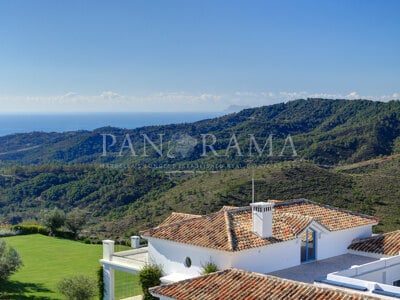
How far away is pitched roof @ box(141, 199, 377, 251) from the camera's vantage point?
58.9ft

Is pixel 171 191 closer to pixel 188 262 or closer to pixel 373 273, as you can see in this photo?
pixel 188 262

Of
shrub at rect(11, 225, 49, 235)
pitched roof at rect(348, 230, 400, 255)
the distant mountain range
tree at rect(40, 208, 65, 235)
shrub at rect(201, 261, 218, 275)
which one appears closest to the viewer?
shrub at rect(201, 261, 218, 275)

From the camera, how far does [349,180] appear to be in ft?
162

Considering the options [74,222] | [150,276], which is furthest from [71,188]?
[150,276]

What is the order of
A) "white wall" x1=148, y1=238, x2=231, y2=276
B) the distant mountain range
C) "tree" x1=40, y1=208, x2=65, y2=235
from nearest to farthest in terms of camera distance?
"white wall" x1=148, y1=238, x2=231, y2=276
"tree" x1=40, y1=208, x2=65, y2=235
the distant mountain range

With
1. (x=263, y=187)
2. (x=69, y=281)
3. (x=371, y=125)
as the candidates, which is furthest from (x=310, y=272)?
(x=371, y=125)

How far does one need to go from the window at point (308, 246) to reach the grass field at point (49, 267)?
7267 millimetres

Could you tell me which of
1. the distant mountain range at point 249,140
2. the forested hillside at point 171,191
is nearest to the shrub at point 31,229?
the forested hillside at point 171,191

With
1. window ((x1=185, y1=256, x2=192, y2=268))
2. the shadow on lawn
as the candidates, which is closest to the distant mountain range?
the shadow on lawn

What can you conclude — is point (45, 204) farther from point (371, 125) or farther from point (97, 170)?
point (371, 125)

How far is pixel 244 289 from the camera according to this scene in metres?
14.5

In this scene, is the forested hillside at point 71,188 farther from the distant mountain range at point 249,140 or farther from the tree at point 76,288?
the tree at point 76,288

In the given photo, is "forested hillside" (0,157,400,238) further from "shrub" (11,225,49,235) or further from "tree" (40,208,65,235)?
"shrub" (11,225,49,235)

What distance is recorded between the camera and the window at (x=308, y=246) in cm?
2025
